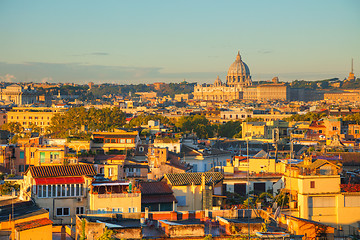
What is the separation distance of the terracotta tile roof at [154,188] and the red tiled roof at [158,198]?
0.11 m

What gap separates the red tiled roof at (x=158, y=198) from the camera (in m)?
20.7

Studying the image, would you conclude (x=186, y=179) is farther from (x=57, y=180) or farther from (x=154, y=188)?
(x=57, y=180)

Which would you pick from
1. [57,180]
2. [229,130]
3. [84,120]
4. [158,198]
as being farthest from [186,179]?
[229,130]

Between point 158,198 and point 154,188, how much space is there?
0.56m

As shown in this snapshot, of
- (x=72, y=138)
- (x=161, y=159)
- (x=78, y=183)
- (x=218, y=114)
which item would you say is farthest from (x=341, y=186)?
(x=218, y=114)

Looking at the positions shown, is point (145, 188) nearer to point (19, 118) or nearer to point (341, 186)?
point (341, 186)

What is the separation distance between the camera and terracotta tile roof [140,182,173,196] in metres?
21.2

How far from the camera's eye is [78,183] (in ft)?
67.6

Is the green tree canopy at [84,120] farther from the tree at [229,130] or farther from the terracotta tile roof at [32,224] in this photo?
the terracotta tile roof at [32,224]

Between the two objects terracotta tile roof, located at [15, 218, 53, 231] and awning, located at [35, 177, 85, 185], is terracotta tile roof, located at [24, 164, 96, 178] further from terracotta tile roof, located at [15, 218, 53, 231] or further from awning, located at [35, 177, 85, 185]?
terracotta tile roof, located at [15, 218, 53, 231]

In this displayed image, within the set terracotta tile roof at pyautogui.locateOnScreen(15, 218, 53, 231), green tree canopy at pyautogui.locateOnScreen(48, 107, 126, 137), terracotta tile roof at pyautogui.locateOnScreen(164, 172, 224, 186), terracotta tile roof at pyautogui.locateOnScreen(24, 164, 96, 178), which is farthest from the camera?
green tree canopy at pyautogui.locateOnScreen(48, 107, 126, 137)

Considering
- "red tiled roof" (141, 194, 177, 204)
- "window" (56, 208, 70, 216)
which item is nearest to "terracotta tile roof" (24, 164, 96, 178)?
"window" (56, 208, 70, 216)

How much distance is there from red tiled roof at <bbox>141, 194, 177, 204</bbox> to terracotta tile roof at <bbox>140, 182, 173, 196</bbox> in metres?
0.11

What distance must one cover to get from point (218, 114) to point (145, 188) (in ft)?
270
